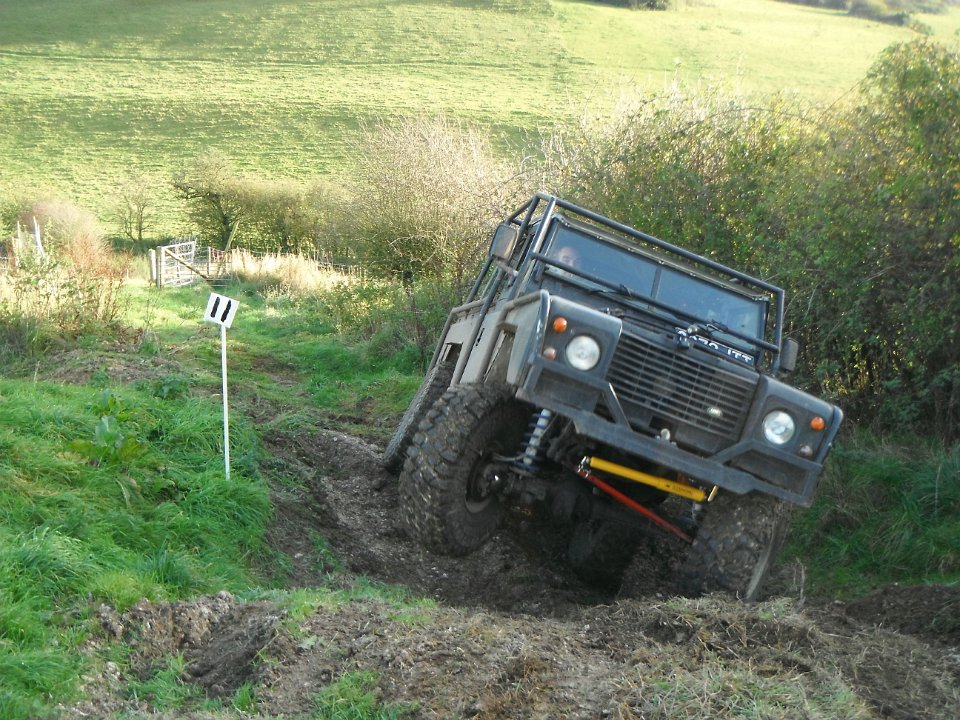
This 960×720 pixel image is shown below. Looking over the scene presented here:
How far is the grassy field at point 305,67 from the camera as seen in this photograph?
122 ft

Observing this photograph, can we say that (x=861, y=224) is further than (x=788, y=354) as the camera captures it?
Yes

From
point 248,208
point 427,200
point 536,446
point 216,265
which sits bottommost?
point 216,265

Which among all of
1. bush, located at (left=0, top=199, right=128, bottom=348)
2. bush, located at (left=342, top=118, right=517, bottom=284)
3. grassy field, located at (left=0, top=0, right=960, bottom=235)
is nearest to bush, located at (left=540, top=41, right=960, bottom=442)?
bush, located at (left=342, top=118, right=517, bottom=284)

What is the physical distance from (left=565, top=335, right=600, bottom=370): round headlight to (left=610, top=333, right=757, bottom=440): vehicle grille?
0.16 meters

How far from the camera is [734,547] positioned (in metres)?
5.30

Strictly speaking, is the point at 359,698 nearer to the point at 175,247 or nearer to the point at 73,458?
the point at 73,458

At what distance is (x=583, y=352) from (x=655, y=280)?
1.54 meters

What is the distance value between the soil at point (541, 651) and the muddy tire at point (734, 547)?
11.3 inches

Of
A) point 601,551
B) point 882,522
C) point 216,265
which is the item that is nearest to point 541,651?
point 601,551

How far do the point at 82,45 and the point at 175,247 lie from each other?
80.9ft

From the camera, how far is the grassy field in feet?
122

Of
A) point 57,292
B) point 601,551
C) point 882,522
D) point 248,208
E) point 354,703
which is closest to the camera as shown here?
point 354,703

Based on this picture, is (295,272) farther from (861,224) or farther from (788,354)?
(788,354)

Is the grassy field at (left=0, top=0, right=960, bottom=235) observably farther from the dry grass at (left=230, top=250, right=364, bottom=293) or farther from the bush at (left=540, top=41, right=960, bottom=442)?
the bush at (left=540, top=41, right=960, bottom=442)
